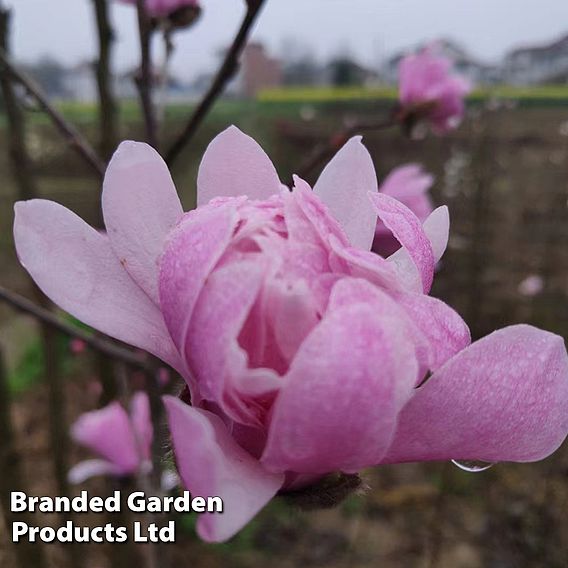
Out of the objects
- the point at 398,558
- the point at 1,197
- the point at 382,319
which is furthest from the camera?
the point at 1,197

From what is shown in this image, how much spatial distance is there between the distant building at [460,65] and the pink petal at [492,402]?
3.13 ft

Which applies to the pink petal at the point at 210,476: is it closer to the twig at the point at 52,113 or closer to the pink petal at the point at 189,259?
the pink petal at the point at 189,259

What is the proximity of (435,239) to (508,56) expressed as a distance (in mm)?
2098

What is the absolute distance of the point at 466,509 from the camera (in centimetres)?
217

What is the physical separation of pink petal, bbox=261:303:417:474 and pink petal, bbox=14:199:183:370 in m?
0.08

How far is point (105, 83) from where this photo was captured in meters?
1.11

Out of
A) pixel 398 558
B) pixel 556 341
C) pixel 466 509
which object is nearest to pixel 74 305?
pixel 556 341

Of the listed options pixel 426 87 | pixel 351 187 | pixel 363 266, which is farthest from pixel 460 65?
pixel 363 266

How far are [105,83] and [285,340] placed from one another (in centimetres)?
95

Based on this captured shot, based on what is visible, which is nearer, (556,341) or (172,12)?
(556,341)

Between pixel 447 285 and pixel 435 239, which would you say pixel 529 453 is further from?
pixel 447 285

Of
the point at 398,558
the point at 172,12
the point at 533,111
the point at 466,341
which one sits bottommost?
the point at 398,558

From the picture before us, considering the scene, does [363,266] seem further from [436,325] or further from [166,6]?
[166,6]

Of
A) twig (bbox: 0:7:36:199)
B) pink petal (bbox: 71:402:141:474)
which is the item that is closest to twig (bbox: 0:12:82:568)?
twig (bbox: 0:7:36:199)
